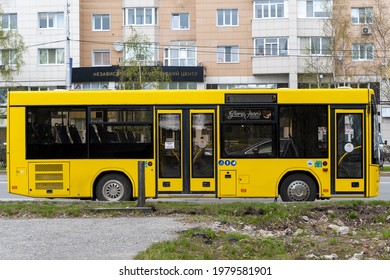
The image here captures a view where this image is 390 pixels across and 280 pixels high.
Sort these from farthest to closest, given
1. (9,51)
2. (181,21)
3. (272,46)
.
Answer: (181,21), (272,46), (9,51)

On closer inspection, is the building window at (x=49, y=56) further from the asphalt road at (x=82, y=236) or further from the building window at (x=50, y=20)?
the asphalt road at (x=82, y=236)

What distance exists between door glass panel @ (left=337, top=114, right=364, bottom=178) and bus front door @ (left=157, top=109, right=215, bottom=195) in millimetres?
3133

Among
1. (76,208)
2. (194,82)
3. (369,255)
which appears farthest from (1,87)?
(369,255)

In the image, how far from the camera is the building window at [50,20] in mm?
50844

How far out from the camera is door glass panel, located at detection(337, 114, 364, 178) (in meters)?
15.8

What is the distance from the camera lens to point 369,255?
347 inches

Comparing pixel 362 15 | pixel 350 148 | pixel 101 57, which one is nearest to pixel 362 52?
pixel 362 15

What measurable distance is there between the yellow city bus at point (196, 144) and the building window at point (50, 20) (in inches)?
1415

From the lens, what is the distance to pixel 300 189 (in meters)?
16.0

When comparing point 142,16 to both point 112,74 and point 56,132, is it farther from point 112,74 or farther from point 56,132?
point 56,132

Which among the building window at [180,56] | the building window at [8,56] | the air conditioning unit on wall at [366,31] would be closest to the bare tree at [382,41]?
the air conditioning unit on wall at [366,31]

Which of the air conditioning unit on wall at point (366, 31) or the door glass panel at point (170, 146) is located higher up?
the air conditioning unit on wall at point (366, 31)

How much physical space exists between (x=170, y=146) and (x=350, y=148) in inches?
175

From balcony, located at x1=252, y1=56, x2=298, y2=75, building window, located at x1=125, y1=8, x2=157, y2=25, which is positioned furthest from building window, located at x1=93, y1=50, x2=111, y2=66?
balcony, located at x1=252, y1=56, x2=298, y2=75
